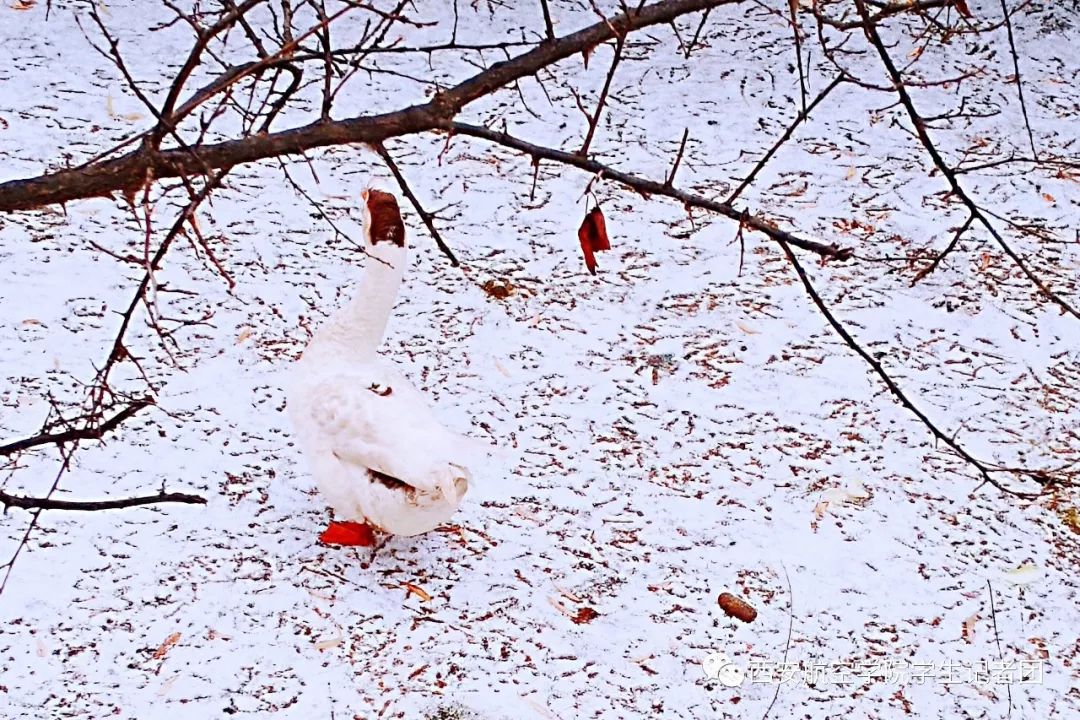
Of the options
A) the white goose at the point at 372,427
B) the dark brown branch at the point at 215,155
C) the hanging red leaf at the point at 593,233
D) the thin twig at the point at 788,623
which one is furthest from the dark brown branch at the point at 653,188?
the thin twig at the point at 788,623

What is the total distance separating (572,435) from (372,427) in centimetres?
91

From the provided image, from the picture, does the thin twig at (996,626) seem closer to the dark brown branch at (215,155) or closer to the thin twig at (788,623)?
the thin twig at (788,623)

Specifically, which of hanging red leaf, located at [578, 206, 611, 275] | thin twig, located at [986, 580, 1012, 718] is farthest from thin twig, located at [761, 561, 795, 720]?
hanging red leaf, located at [578, 206, 611, 275]

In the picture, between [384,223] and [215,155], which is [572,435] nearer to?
[384,223]

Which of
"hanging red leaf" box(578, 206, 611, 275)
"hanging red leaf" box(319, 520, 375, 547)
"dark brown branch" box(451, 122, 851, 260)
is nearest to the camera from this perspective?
"dark brown branch" box(451, 122, 851, 260)

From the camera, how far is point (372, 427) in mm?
3018

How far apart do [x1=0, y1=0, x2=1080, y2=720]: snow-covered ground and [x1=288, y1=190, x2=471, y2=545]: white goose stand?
0.24m

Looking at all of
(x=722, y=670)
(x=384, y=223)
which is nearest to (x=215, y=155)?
(x=384, y=223)

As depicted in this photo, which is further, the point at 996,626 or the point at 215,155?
the point at 996,626

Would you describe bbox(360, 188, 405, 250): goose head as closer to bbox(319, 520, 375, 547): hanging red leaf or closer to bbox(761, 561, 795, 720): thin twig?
bbox(319, 520, 375, 547): hanging red leaf

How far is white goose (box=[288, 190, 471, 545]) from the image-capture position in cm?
296

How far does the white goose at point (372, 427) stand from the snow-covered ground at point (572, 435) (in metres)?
0.24

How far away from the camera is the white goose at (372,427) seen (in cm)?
296

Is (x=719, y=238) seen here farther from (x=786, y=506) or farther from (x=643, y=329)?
(x=786, y=506)
